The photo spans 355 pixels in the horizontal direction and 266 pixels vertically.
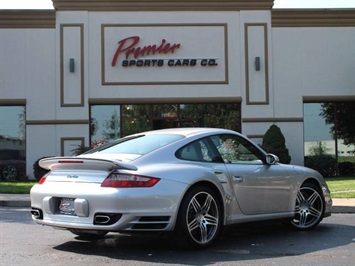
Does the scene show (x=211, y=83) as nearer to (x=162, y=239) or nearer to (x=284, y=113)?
(x=284, y=113)

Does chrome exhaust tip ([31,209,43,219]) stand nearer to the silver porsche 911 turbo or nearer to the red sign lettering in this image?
the silver porsche 911 turbo

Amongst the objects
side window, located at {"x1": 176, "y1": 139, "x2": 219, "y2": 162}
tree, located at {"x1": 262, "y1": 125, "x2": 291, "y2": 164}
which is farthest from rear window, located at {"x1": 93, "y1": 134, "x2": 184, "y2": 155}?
tree, located at {"x1": 262, "y1": 125, "x2": 291, "y2": 164}

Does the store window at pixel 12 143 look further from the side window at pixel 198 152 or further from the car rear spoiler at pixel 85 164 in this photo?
the side window at pixel 198 152

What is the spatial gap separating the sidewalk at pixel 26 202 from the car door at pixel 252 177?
386 cm

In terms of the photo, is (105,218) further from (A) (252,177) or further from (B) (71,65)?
(B) (71,65)

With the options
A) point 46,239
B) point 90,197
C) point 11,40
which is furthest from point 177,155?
point 11,40

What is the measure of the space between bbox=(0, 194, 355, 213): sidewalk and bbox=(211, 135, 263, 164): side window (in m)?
4.23

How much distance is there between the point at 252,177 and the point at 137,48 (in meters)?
14.2

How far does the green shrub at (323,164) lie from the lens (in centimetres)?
1967

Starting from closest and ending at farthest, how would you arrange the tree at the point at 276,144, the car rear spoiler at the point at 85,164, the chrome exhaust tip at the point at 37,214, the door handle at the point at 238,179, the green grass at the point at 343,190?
the car rear spoiler at the point at 85,164 → the chrome exhaust tip at the point at 37,214 → the door handle at the point at 238,179 → the green grass at the point at 343,190 → the tree at the point at 276,144

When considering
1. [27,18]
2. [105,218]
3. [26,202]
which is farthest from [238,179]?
[27,18]

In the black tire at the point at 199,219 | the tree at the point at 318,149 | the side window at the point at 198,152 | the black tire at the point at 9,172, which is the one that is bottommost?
the black tire at the point at 9,172

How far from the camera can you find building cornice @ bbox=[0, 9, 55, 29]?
20.0 metres

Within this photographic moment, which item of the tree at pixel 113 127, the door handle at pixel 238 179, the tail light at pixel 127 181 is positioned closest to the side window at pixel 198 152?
the door handle at pixel 238 179
